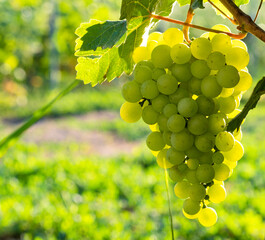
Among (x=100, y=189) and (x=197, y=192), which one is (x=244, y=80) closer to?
(x=197, y=192)

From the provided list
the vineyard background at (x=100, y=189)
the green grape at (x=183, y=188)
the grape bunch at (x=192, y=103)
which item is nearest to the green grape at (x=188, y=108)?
the grape bunch at (x=192, y=103)

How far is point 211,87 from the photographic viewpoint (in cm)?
44

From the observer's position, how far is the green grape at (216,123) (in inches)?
17.5

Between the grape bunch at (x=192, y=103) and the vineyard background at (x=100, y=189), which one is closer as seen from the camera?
the grape bunch at (x=192, y=103)

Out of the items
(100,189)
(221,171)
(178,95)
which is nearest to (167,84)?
(178,95)

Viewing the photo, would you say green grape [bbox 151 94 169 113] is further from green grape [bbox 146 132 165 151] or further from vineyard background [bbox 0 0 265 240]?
vineyard background [bbox 0 0 265 240]

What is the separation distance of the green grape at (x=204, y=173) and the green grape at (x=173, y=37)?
6.0 inches

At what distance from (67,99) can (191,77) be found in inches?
404

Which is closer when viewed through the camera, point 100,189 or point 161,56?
point 161,56

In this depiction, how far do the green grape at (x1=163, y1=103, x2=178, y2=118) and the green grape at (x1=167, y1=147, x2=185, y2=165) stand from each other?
0.04 meters

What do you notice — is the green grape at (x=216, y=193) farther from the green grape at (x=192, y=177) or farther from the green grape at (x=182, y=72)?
the green grape at (x=182, y=72)

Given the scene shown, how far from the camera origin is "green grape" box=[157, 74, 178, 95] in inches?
17.7

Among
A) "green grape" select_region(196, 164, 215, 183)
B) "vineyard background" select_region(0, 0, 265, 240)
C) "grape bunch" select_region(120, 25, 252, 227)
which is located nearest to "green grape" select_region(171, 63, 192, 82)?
"grape bunch" select_region(120, 25, 252, 227)

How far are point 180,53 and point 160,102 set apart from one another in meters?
0.06
